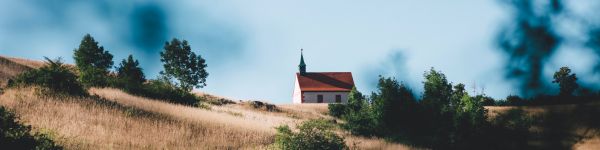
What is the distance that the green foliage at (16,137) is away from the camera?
7.67m

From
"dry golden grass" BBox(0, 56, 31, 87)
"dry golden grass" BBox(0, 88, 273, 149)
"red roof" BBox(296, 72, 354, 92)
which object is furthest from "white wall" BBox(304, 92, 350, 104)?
"dry golden grass" BBox(0, 88, 273, 149)

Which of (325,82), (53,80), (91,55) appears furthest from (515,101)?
(325,82)

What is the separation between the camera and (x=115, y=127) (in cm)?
1305

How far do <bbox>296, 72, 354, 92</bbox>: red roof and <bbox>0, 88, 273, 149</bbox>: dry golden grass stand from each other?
6869 centimetres

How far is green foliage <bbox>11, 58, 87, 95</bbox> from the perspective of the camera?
56.6ft

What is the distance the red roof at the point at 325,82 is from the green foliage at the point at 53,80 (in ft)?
219

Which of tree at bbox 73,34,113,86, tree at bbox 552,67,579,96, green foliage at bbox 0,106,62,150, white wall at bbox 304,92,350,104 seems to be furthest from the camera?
white wall at bbox 304,92,350,104

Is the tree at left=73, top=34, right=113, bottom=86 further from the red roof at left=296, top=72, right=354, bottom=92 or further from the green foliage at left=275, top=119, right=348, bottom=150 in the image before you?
the green foliage at left=275, top=119, right=348, bottom=150

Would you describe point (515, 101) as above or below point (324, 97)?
below

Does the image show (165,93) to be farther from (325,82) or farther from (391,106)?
(325,82)

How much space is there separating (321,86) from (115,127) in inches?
2900

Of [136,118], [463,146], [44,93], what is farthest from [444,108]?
[44,93]

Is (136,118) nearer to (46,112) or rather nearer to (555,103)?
(46,112)

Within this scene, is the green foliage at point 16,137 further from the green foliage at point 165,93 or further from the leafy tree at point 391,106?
the green foliage at point 165,93
